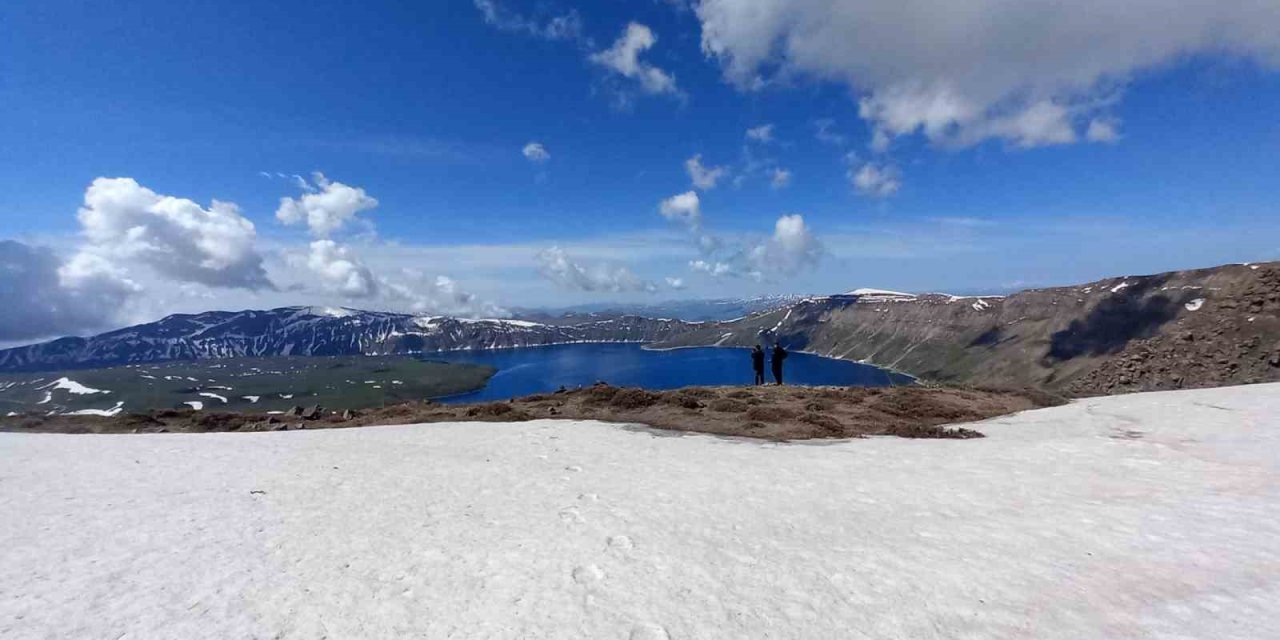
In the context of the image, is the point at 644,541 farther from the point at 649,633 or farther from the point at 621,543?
the point at 649,633

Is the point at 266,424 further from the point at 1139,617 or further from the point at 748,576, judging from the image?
the point at 1139,617

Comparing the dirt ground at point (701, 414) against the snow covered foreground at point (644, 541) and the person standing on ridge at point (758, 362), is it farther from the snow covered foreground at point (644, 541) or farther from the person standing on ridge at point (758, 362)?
the person standing on ridge at point (758, 362)

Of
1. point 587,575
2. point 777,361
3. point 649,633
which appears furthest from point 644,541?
point 777,361

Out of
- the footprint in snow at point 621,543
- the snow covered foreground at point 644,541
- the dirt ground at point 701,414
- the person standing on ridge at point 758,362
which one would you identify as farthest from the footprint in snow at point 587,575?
the person standing on ridge at point 758,362

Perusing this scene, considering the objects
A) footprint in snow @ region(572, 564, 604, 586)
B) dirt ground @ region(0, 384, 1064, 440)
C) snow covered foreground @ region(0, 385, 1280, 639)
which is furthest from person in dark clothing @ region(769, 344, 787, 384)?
footprint in snow @ region(572, 564, 604, 586)

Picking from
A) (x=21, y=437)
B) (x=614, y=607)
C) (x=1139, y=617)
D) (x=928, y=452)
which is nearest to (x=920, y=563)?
(x=1139, y=617)

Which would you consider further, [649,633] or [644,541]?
[644,541]
